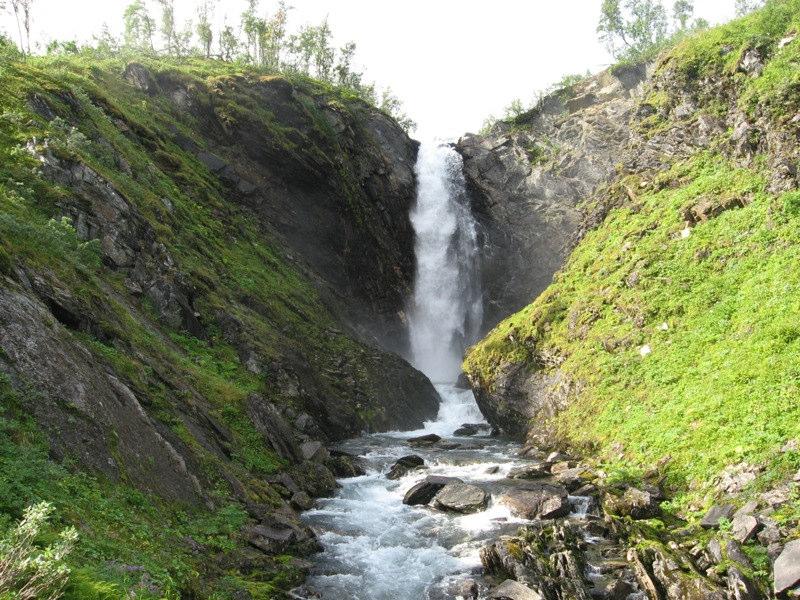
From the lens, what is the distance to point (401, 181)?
49375 millimetres

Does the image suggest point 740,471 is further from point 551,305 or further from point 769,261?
point 551,305

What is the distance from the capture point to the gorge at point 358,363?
35.7 ft

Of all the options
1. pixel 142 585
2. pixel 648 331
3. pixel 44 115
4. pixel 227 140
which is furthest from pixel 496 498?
pixel 227 140

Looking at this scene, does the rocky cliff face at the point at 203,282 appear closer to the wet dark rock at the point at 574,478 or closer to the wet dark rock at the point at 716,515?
the wet dark rock at the point at 574,478

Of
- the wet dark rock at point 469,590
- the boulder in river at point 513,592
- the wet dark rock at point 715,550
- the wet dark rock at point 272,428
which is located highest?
the wet dark rock at point 272,428

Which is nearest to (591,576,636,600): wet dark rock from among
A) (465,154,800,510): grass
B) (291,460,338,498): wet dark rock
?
(465,154,800,510): grass

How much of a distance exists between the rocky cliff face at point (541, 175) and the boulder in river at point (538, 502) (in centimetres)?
3070

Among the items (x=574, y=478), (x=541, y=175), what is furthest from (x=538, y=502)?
(x=541, y=175)

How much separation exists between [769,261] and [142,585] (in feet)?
70.3

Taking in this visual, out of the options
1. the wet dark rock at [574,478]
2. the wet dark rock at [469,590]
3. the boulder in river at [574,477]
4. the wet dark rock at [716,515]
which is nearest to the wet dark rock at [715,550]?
the wet dark rock at [716,515]

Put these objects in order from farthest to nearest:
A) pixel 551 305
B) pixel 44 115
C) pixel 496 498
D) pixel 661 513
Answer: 1. pixel 551 305
2. pixel 44 115
3. pixel 496 498
4. pixel 661 513

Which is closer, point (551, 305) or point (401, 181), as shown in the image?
point (551, 305)

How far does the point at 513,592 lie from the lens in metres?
11.2

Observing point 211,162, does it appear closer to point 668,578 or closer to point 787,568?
point 668,578
